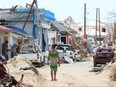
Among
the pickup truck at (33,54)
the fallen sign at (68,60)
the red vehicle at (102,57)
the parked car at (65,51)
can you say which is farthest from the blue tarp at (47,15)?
the red vehicle at (102,57)

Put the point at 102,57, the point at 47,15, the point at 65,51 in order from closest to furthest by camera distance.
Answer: the point at 102,57, the point at 65,51, the point at 47,15

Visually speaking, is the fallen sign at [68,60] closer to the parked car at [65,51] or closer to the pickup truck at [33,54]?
the parked car at [65,51]

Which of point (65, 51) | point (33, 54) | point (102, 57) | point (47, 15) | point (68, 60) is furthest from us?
point (47, 15)

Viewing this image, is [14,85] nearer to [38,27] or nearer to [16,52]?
[16,52]

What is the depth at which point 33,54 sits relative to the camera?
31.7 m

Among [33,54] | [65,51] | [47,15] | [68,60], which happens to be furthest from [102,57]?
[47,15]

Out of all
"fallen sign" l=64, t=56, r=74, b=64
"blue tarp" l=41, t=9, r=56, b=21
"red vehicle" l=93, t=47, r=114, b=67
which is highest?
"blue tarp" l=41, t=9, r=56, b=21

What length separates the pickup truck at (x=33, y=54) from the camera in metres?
31.7

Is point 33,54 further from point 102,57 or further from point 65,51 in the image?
point 65,51

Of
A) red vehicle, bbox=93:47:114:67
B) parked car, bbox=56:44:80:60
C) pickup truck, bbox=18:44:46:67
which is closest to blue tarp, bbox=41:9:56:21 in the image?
parked car, bbox=56:44:80:60

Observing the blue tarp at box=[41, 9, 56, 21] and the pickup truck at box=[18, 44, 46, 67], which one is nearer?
the pickup truck at box=[18, 44, 46, 67]

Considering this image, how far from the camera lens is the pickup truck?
31672 millimetres

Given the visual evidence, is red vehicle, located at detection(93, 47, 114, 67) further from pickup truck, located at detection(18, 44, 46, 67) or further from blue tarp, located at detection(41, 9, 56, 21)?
blue tarp, located at detection(41, 9, 56, 21)

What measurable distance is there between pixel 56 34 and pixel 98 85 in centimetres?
4308
